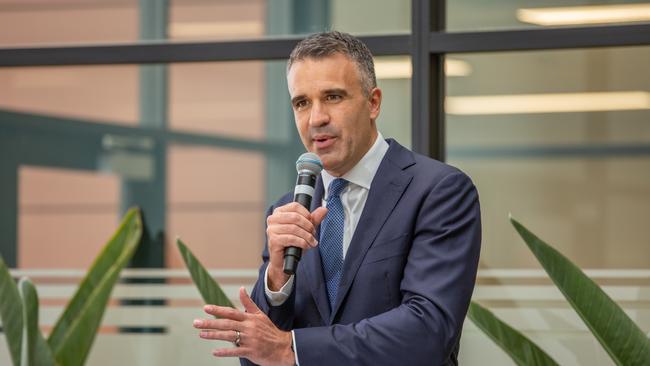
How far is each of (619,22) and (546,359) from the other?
1.17m

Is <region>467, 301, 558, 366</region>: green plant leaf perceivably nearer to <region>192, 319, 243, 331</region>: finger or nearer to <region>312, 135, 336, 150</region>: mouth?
<region>312, 135, 336, 150</region>: mouth

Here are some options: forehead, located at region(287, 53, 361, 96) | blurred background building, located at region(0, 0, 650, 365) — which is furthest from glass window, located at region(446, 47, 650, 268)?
forehead, located at region(287, 53, 361, 96)

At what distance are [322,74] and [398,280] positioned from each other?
13.0 inches

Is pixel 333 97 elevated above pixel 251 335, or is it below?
above

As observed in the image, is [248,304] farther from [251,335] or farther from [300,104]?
[300,104]

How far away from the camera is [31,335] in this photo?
2.48 meters

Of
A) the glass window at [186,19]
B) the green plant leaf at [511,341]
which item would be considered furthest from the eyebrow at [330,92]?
the glass window at [186,19]

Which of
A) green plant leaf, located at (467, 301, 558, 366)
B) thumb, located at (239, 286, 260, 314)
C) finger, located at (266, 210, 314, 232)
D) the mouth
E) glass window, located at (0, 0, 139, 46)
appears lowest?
green plant leaf, located at (467, 301, 558, 366)

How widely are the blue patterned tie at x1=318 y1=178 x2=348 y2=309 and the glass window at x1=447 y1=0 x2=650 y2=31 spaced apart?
189cm

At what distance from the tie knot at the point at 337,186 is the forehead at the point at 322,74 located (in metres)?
0.16

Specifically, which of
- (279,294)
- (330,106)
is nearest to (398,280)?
(279,294)

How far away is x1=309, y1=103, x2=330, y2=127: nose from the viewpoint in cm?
170

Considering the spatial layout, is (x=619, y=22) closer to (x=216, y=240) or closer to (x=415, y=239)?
(x=216, y=240)

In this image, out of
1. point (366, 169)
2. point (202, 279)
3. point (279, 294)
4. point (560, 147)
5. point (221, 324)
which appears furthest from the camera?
point (560, 147)
